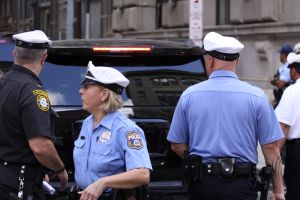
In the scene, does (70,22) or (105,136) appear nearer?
(105,136)

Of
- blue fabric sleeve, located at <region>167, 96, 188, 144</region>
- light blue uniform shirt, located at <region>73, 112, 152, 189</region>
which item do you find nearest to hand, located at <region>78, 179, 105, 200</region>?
light blue uniform shirt, located at <region>73, 112, 152, 189</region>

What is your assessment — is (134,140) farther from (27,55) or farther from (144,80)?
(144,80)

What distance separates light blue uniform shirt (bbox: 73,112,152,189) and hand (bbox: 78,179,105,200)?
17cm

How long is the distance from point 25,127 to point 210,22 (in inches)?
670

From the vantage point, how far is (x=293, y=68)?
21.3 feet

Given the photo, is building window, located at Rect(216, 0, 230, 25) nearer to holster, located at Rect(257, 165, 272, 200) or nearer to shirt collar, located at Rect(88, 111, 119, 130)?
holster, located at Rect(257, 165, 272, 200)

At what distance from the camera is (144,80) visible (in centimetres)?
651

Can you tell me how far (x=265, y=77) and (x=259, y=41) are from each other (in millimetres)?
895

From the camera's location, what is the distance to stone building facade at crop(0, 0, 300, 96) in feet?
58.5

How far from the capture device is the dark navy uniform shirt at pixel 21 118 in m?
4.59

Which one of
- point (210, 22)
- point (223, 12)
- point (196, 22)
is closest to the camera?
point (196, 22)

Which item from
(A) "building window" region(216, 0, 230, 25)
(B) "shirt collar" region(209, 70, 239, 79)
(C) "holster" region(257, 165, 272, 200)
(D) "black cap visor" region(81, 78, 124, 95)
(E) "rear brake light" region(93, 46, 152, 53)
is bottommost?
(C) "holster" region(257, 165, 272, 200)

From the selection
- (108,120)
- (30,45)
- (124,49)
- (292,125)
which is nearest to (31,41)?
(30,45)

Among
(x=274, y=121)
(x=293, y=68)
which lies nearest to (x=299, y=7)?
(x=293, y=68)
